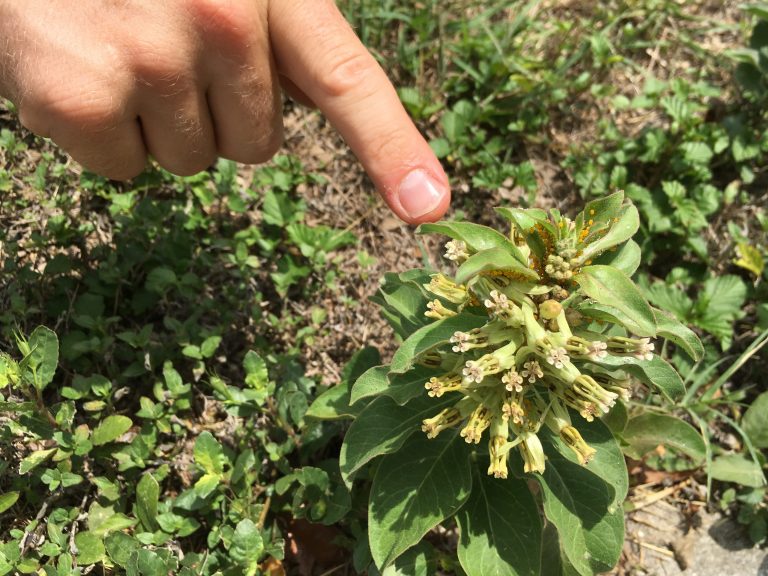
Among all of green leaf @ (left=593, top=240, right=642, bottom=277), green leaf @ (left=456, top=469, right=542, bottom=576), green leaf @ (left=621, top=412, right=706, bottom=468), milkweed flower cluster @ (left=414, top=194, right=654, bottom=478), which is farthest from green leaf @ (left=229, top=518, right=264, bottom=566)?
green leaf @ (left=593, top=240, right=642, bottom=277)

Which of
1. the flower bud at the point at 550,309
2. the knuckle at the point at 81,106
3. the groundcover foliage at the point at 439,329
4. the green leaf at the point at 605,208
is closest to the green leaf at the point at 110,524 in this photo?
the groundcover foliage at the point at 439,329

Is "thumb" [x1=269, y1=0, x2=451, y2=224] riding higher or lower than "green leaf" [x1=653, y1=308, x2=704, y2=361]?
higher

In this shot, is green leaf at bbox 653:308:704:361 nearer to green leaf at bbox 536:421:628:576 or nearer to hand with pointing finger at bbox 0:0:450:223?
green leaf at bbox 536:421:628:576

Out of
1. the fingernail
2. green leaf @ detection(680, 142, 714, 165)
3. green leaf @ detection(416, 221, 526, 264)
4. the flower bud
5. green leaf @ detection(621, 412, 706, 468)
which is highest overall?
green leaf @ detection(416, 221, 526, 264)

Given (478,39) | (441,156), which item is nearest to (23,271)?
(441,156)

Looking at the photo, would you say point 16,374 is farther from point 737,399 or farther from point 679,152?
point 679,152

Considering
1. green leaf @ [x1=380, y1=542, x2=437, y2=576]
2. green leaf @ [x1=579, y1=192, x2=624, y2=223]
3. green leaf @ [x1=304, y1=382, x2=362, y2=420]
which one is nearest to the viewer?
green leaf @ [x1=579, y1=192, x2=624, y2=223]

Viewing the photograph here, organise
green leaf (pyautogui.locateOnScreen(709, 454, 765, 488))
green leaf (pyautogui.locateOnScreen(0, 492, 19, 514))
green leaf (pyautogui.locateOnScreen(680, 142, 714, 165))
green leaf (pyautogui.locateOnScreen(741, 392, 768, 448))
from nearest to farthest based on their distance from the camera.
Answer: green leaf (pyautogui.locateOnScreen(0, 492, 19, 514))
green leaf (pyautogui.locateOnScreen(709, 454, 765, 488))
green leaf (pyautogui.locateOnScreen(741, 392, 768, 448))
green leaf (pyautogui.locateOnScreen(680, 142, 714, 165))

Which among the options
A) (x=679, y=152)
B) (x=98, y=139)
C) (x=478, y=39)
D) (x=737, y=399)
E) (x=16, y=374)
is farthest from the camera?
(x=478, y=39)
